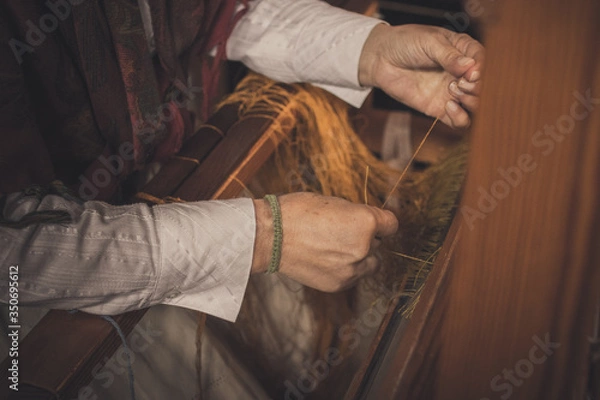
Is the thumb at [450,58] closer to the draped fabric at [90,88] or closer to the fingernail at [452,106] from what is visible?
the fingernail at [452,106]

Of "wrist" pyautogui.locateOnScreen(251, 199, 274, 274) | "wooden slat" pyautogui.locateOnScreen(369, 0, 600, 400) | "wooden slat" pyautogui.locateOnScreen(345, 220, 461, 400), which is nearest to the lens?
"wooden slat" pyautogui.locateOnScreen(369, 0, 600, 400)

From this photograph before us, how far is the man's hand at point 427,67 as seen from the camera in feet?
2.75

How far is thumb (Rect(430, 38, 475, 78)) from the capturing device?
810 millimetres

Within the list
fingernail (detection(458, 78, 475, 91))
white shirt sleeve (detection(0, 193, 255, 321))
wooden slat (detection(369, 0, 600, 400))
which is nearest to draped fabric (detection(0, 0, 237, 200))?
white shirt sleeve (detection(0, 193, 255, 321))

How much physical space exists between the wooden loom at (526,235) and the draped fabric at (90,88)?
34 centimetres

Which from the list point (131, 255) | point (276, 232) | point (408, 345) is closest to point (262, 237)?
point (276, 232)

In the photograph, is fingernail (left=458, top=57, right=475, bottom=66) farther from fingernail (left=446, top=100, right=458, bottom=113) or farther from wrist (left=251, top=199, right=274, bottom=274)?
wrist (left=251, top=199, right=274, bottom=274)

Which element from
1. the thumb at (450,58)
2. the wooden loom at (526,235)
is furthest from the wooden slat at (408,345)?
the thumb at (450,58)

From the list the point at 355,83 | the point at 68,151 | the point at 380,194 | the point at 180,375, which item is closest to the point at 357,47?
the point at 355,83

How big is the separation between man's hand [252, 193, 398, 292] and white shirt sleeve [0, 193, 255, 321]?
0.10ft

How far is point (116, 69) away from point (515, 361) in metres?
0.66

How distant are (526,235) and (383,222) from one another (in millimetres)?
378

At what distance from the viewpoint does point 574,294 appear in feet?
1.42

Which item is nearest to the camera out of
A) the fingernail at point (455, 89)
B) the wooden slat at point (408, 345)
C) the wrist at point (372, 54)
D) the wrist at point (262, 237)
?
the wooden slat at point (408, 345)
